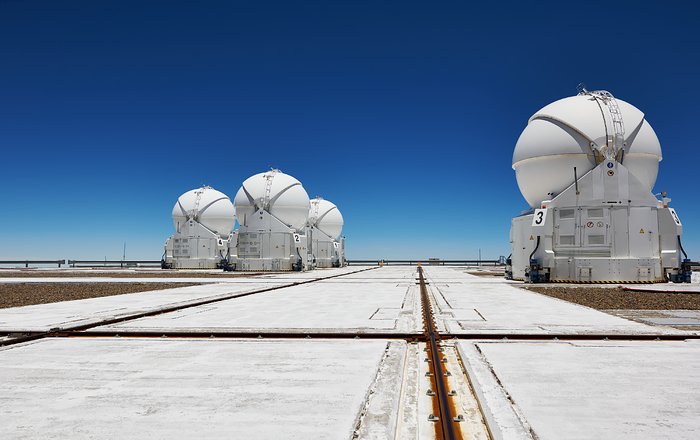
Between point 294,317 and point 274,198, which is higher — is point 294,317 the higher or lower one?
the lower one

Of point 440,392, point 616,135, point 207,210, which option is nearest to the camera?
point 440,392

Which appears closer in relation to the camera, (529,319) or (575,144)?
(529,319)

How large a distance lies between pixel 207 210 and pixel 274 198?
10466mm

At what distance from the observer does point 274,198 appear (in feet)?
130

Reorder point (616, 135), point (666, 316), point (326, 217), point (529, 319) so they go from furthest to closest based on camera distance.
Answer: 1. point (326, 217)
2. point (616, 135)
3. point (666, 316)
4. point (529, 319)

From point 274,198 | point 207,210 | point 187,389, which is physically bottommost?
point 187,389

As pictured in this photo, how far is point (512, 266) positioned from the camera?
83.4 feet

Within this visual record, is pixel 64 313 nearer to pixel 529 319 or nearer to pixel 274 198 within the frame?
pixel 529 319

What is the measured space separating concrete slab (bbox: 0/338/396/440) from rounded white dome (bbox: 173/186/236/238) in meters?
41.8

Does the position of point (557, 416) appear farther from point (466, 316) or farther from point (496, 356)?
point (466, 316)

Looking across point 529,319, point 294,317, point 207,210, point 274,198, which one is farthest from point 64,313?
point 207,210

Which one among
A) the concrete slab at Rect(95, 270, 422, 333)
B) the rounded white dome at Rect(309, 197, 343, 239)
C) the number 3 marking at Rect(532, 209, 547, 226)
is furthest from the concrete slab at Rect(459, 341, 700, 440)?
the rounded white dome at Rect(309, 197, 343, 239)

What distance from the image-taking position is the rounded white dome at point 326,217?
2162 inches

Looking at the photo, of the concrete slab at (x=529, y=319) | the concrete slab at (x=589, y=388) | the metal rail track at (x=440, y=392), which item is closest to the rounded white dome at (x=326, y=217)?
the concrete slab at (x=529, y=319)
